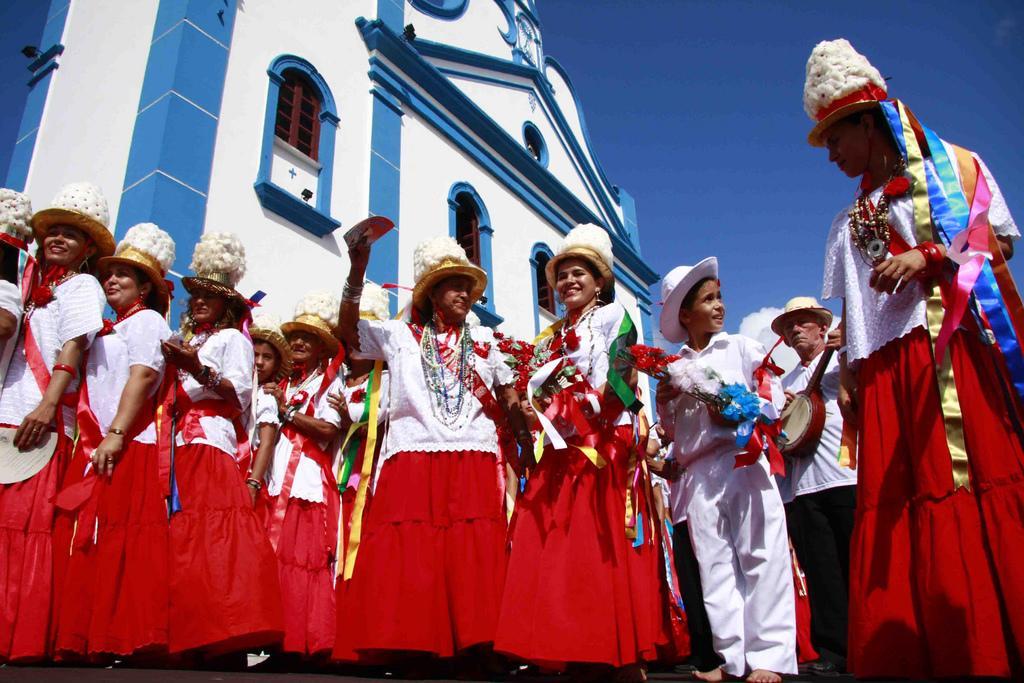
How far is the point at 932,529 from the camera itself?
1872 millimetres

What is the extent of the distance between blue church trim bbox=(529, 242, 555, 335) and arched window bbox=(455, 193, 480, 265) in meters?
1.59

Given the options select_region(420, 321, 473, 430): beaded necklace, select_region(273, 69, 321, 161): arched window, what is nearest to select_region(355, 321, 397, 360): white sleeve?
select_region(420, 321, 473, 430): beaded necklace

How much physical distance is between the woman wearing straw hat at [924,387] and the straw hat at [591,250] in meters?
1.39

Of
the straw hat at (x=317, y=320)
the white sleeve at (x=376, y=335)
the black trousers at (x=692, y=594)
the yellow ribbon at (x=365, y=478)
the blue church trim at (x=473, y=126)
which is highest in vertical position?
the blue church trim at (x=473, y=126)

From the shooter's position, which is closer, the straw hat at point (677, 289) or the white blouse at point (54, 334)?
the white blouse at point (54, 334)

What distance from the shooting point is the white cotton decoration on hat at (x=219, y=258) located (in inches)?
170

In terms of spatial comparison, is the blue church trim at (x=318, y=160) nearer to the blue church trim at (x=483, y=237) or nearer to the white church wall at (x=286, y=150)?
the white church wall at (x=286, y=150)

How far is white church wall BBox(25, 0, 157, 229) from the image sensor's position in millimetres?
7688

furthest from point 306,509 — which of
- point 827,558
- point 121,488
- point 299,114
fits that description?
point 299,114

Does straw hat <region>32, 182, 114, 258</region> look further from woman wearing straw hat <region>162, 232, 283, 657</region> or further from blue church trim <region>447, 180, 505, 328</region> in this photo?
blue church trim <region>447, 180, 505, 328</region>

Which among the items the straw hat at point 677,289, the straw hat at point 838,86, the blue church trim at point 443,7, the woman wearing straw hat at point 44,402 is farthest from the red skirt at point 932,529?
the blue church trim at point 443,7

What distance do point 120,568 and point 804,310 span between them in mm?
4654

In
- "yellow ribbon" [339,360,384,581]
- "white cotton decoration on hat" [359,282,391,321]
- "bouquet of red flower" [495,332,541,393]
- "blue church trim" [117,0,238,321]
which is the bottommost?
"yellow ribbon" [339,360,384,581]

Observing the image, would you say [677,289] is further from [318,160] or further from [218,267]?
[318,160]
